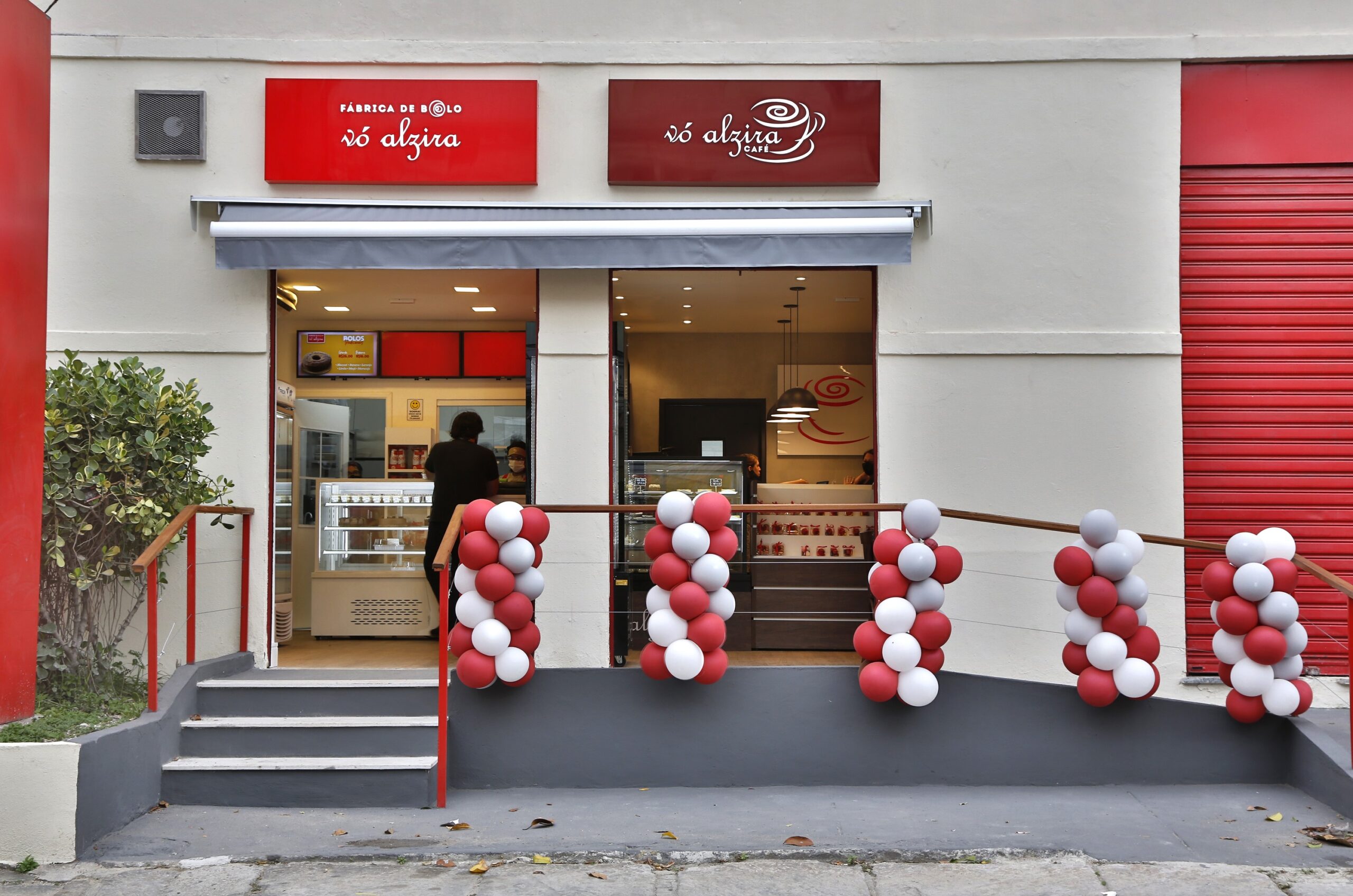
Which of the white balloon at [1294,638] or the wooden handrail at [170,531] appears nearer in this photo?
the wooden handrail at [170,531]

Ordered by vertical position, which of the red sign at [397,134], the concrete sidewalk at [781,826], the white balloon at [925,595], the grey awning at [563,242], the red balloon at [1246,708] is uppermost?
the red sign at [397,134]

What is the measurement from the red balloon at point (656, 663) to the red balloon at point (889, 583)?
1.15 meters

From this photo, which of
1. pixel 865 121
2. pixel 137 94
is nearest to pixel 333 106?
pixel 137 94

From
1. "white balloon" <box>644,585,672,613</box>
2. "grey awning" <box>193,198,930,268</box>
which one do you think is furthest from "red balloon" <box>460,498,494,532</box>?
"grey awning" <box>193,198,930,268</box>

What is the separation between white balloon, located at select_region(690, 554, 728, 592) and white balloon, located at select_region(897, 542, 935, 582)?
0.92m

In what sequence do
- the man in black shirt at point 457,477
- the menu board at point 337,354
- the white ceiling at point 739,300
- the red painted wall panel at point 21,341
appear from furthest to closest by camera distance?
the menu board at point 337,354
the white ceiling at point 739,300
the man in black shirt at point 457,477
the red painted wall panel at point 21,341

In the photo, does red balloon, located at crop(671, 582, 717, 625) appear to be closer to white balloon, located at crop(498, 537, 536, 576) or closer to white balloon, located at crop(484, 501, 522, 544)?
white balloon, located at crop(498, 537, 536, 576)

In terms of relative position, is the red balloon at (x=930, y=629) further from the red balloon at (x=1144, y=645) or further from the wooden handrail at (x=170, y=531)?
the wooden handrail at (x=170, y=531)

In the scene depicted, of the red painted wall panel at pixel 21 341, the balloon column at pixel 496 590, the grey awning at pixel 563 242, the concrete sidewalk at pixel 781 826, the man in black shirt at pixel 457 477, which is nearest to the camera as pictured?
the concrete sidewalk at pixel 781 826

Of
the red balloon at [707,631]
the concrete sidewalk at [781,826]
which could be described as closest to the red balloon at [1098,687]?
the concrete sidewalk at [781,826]

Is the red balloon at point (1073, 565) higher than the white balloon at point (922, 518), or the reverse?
the white balloon at point (922, 518)

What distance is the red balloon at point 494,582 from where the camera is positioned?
5.67 meters

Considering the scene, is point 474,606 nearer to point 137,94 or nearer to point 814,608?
point 814,608

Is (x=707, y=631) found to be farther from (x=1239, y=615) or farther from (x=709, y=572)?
(x=1239, y=615)
